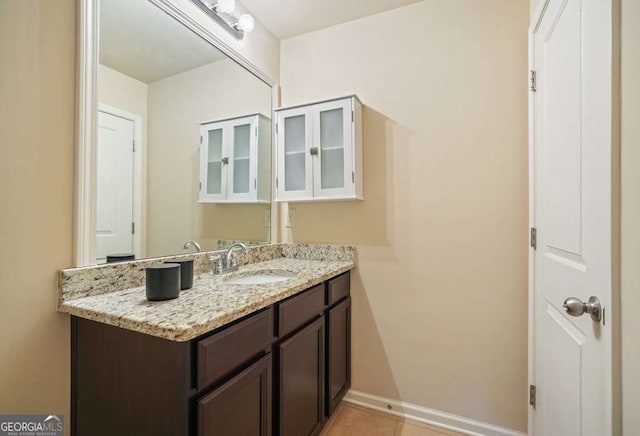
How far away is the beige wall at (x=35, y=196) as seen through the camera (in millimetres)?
923

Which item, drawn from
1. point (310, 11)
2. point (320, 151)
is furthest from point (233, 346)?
point (310, 11)

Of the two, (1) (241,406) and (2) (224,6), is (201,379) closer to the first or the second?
(1) (241,406)

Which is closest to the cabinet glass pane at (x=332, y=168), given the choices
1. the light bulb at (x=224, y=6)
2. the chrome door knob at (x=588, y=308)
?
the light bulb at (x=224, y=6)

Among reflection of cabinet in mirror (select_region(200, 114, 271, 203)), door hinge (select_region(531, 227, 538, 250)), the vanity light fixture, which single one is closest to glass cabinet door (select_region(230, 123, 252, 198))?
reflection of cabinet in mirror (select_region(200, 114, 271, 203))

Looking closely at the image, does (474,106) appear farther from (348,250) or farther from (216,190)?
(216,190)

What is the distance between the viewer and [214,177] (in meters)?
1.80

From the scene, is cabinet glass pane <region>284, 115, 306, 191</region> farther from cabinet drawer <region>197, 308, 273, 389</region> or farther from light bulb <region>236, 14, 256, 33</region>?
cabinet drawer <region>197, 308, 273, 389</region>

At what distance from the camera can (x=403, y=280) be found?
187cm

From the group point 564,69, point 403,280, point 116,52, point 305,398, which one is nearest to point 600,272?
point 564,69

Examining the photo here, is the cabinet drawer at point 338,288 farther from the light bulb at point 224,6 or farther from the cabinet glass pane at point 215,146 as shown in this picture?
the light bulb at point 224,6

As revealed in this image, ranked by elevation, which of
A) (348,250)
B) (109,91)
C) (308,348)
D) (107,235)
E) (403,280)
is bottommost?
(308,348)

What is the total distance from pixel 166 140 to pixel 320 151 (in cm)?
90

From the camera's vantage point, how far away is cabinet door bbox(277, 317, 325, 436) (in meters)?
1.24

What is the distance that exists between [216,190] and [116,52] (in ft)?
2.65
